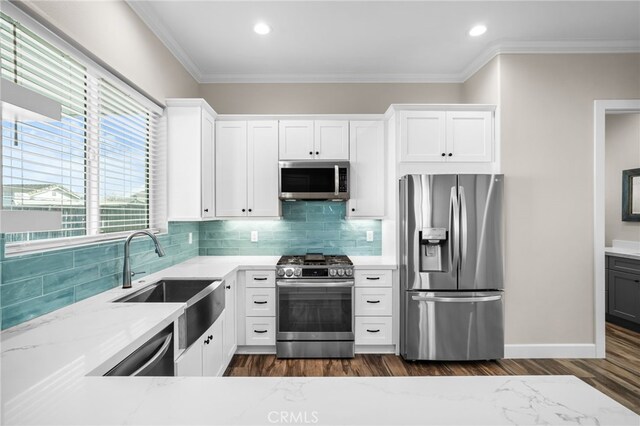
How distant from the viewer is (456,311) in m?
2.79

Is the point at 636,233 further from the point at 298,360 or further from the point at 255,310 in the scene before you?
the point at 255,310

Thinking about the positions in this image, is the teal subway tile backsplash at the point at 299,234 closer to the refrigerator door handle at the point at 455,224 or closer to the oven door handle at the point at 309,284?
the oven door handle at the point at 309,284

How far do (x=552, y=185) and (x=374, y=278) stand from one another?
186 cm


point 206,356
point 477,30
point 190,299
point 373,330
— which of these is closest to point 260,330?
point 206,356

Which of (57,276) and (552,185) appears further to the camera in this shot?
(552,185)

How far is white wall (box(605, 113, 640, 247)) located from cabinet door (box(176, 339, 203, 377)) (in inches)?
195

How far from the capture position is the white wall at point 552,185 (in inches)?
115

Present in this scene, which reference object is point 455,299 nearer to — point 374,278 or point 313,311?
point 374,278

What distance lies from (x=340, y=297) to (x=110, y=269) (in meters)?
1.83

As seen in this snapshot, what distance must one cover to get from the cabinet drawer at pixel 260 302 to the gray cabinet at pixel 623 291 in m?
3.92

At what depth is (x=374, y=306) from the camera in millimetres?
2982

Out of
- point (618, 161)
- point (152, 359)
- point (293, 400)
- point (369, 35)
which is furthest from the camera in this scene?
point (618, 161)

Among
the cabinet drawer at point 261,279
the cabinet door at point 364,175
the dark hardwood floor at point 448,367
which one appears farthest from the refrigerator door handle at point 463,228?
the cabinet drawer at point 261,279

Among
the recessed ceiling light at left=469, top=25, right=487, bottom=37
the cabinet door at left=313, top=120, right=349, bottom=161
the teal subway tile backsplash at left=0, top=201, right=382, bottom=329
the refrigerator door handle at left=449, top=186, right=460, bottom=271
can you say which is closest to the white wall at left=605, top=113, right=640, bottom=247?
the recessed ceiling light at left=469, top=25, right=487, bottom=37
